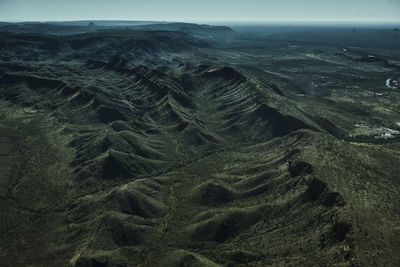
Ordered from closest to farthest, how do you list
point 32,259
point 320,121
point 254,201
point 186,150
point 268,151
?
point 32,259 < point 254,201 < point 268,151 < point 186,150 < point 320,121

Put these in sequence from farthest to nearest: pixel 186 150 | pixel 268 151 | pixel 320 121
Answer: pixel 320 121 → pixel 186 150 → pixel 268 151

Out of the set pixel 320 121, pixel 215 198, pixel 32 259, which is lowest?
pixel 32 259

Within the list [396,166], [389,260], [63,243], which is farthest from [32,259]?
[396,166]

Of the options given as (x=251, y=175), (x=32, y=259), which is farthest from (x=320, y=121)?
(x=32, y=259)

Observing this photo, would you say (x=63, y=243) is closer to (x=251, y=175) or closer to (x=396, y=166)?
(x=251, y=175)

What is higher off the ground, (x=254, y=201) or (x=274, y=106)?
(x=274, y=106)

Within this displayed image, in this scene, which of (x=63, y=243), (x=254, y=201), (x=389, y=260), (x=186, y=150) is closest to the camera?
(x=389, y=260)

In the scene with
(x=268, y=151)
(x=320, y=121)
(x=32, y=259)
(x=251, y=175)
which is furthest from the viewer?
(x=320, y=121)

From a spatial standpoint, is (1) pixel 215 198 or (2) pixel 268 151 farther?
(2) pixel 268 151

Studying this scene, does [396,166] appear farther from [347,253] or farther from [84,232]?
[84,232]
